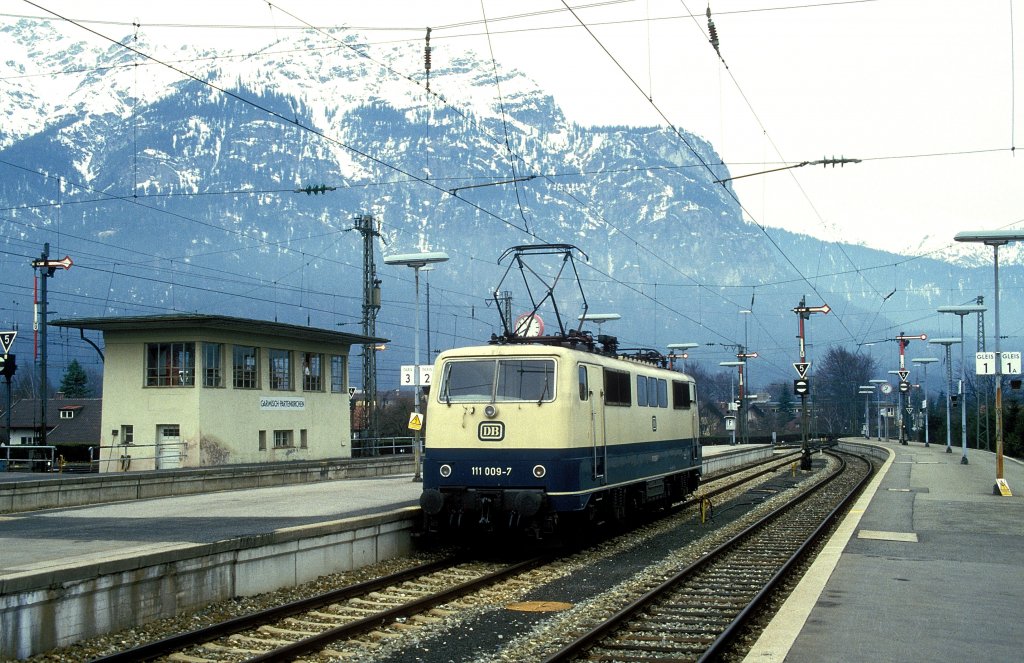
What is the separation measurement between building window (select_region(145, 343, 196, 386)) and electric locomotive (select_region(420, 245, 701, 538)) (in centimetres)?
1988

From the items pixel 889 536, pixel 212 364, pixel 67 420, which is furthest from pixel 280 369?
pixel 67 420

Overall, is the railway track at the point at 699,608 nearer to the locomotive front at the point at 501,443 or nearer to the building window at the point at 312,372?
the locomotive front at the point at 501,443

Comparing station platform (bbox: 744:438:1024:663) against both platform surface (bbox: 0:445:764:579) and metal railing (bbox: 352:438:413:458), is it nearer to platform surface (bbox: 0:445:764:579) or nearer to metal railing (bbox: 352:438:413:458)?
platform surface (bbox: 0:445:764:579)

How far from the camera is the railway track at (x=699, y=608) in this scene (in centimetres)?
985

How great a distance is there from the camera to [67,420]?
2709 inches

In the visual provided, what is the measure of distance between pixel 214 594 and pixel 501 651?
3723 mm

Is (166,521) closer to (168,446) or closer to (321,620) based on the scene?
(321,620)

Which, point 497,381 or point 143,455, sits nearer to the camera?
point 497,381

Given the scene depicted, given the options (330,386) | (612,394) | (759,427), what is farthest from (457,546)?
(759,427)

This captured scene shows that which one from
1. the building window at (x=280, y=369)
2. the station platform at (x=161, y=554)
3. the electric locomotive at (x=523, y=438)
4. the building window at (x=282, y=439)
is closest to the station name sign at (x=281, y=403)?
the building window at (x=280, y=369)

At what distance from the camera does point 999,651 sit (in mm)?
8812

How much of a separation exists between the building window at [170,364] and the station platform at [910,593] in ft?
72.7

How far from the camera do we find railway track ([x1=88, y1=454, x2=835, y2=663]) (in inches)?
375

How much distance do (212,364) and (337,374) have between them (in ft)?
24.9
